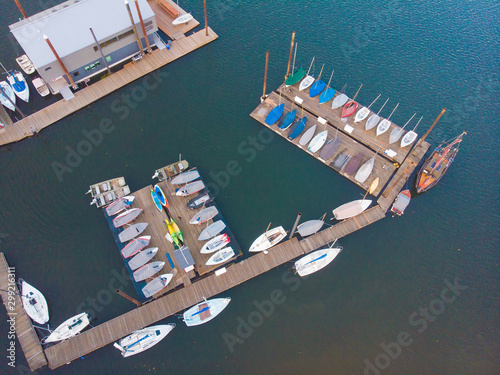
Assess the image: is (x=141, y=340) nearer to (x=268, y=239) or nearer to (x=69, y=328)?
(x=69, y=328)

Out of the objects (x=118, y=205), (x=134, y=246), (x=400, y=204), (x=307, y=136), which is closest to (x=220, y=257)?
(x=134, y=246)

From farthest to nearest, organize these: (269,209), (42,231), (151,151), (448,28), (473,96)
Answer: (448,28)
(473,96)
(151,151)
(269,209)
(42,231)

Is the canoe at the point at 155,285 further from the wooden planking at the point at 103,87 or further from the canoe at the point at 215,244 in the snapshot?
the wooden planking at the point at 103,87

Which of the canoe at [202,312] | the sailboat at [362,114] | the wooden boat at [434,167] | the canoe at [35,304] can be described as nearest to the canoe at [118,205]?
the canoe at [35,304]

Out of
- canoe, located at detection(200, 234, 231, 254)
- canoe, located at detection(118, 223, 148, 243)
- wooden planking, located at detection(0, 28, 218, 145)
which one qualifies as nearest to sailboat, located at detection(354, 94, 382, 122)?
canoe, located at detection(200, 234, 231, 254)

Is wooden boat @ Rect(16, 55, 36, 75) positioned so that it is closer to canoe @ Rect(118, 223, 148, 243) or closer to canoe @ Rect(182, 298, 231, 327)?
canoe @ Rect(118, 223, 148, 243)

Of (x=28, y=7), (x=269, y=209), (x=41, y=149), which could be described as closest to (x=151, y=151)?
(x=41, y=149)

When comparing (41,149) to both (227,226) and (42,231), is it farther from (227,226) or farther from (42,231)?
(227,226)
